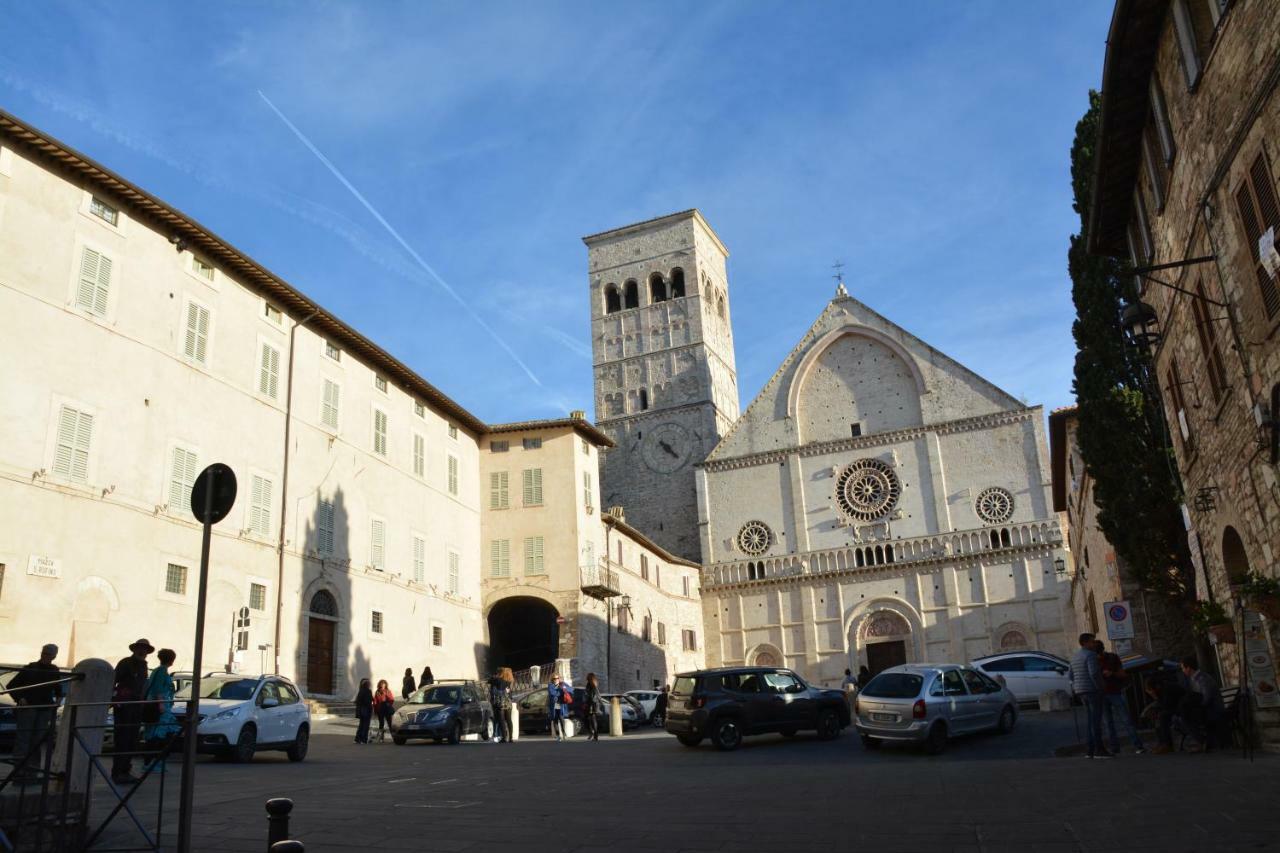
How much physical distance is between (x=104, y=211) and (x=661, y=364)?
3782 centimetres

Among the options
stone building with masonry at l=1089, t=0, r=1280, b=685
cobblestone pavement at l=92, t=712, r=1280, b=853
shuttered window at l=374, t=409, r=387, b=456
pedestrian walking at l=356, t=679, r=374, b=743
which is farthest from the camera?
shuttered window at l=374, t=409, r=387, b=456

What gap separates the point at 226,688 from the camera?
15.1 m

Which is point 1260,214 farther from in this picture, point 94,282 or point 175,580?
point 175,580

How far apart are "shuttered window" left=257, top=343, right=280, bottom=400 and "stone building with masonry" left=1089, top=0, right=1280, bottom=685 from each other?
1928 cm

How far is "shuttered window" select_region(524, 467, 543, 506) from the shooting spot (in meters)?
35.5

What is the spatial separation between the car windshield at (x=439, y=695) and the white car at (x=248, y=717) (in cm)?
494

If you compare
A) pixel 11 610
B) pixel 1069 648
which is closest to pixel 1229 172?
pixel 11 610

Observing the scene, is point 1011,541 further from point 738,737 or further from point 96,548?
point 96,548

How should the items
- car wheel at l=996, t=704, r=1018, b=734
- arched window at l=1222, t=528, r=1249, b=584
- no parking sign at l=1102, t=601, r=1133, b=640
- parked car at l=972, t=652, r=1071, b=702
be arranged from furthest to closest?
parked car at l=972, t=652, r=1071, b=702 < car wheel at l=996, t=704, r=1018, b=734 < no parking sign at l=1102, t=601, r=1133, b=640 < arched window at l=1222, t=528, r=1249, b=584

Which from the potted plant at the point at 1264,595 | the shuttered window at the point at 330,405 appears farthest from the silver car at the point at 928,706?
the shuttered window at the point at 330,405

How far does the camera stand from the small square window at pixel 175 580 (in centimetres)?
2150

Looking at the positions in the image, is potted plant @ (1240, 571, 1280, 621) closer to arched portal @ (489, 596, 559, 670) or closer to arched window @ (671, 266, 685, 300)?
arched portal @ (489, 596, 559, 670)

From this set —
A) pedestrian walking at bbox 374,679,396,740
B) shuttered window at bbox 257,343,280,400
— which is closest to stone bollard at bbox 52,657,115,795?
pedestrian walking at bbox 374,679,396,740

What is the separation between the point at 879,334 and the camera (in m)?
47.8
